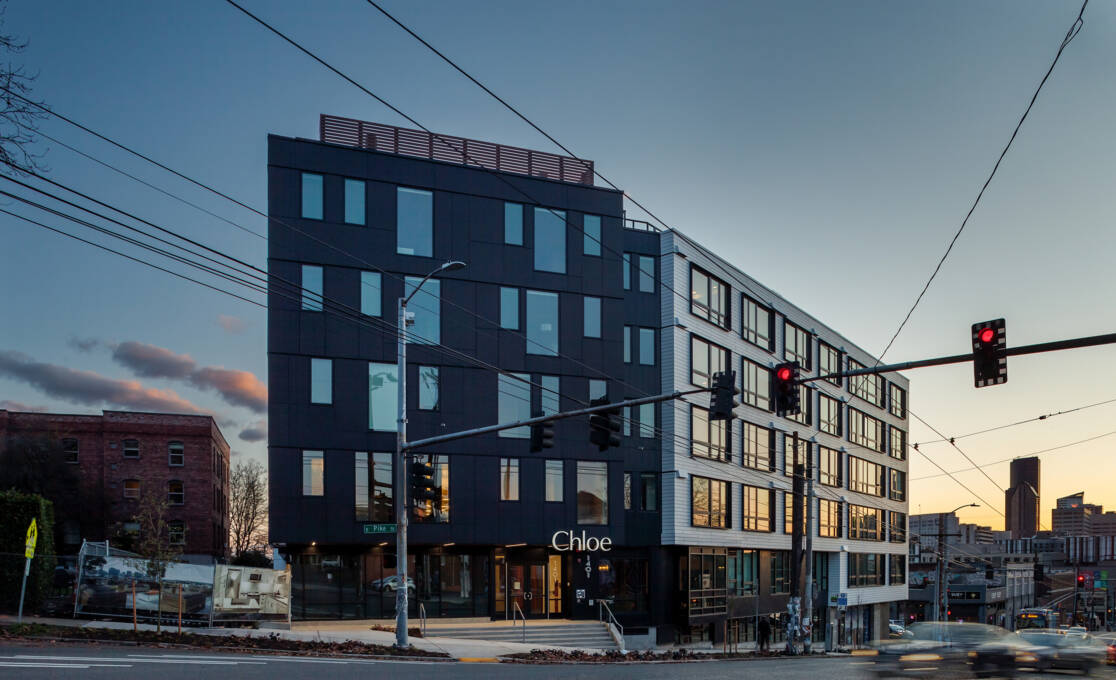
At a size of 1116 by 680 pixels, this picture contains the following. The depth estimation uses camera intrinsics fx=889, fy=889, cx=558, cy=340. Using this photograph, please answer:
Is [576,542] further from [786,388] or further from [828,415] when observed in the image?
[828,415]

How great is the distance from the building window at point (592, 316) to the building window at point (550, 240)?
1.84 m

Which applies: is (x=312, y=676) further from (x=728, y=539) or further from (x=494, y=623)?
(x=728, y=539)

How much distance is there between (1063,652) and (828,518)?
132 ft

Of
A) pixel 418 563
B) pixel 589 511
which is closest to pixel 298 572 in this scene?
pixel 418 563

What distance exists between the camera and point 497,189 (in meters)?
37.9

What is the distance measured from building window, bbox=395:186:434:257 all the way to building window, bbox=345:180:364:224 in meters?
1.42

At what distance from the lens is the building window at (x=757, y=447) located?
47219 millimetres

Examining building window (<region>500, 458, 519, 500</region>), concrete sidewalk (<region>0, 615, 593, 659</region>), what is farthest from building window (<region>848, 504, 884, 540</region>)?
concrete sidewalk (<region>0, 615, 593, 659</region>)

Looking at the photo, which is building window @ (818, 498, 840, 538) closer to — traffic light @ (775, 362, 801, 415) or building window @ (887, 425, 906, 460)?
building window @ (887, 425, 906, 460)

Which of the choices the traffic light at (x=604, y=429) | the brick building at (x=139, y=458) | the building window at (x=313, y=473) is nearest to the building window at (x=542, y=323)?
the building window at (x=313, y=473)

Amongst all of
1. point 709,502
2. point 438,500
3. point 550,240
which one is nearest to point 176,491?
point 438,500

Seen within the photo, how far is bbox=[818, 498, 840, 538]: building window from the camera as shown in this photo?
54.6 m

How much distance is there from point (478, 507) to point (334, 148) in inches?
611

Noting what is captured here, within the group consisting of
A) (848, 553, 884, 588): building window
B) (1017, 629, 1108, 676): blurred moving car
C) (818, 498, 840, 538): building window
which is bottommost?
(848, 553, 884, 588): building window
